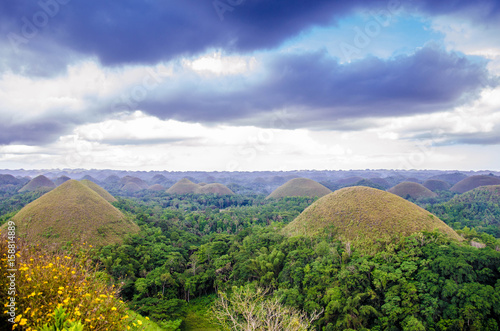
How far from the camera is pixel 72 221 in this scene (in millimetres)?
33344

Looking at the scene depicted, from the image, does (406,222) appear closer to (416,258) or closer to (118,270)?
(416,258)

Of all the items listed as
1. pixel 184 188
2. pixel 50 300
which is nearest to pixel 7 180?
pixel 184 188

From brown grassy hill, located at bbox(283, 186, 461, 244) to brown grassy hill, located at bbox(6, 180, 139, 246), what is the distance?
2269 centimetres

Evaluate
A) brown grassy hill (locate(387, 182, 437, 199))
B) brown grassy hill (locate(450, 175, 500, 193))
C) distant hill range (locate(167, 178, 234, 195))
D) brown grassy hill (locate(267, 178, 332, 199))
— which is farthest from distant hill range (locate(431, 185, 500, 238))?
distant hill range (locate(167, 178, 234, 195))

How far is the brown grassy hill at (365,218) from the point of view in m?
24.7

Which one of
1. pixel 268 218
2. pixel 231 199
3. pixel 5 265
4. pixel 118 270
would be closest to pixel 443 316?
pixel 5 265

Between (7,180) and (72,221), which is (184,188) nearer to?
(72,221)

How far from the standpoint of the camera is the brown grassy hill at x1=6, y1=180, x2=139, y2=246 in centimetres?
3075

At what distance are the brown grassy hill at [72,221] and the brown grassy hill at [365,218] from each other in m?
22.7

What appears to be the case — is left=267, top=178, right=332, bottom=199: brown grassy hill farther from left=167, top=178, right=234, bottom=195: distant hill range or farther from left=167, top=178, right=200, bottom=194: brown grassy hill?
left=167, top=178, right=200, bottom=194: brown grassy hill

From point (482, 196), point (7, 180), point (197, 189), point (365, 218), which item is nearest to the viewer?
point (365, 218)

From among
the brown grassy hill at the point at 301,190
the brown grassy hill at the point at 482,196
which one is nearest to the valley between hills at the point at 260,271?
the brown grassy hill at the point at 482,196

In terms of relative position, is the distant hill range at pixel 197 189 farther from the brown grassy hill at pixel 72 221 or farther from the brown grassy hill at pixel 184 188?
the brown grassy hill at pixel 72 221

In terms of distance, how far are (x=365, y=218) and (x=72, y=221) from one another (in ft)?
115
